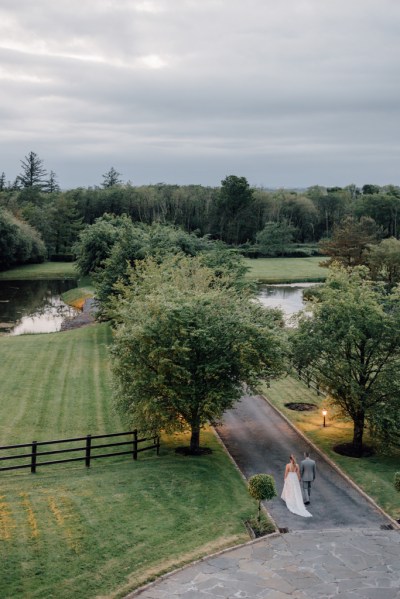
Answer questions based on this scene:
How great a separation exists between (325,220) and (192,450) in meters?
119

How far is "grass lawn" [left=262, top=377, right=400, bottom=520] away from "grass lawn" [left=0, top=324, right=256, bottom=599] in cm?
416

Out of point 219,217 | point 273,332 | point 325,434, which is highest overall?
point 219,217

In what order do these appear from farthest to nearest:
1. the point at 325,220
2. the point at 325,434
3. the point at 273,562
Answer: the point at 325,220 < the point at 325,434 < the point at 273,562

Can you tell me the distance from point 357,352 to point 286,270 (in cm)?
7431

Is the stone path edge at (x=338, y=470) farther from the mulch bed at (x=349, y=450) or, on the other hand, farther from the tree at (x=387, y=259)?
the tree at (x=387, y=259)

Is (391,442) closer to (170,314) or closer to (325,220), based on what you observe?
(170,314)

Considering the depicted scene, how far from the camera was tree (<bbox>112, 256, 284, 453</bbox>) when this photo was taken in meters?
20.9

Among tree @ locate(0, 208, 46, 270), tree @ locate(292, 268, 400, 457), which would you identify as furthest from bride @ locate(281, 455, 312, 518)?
tree @ locate(0, 208, 46, 270)

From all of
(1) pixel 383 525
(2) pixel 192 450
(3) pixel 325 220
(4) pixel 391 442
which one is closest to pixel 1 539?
(2) pixel 192 450

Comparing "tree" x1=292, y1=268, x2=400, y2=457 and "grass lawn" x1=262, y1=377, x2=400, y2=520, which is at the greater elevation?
"tree" x1=292, y1=268, x2=400, y2=457

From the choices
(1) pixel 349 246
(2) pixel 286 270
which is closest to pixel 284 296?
(1) pixel 349 246

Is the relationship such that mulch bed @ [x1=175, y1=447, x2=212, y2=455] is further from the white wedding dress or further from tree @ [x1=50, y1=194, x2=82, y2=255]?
tree @ [x1=50, y1=194, x2=82, y2=255]

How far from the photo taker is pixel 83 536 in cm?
1535

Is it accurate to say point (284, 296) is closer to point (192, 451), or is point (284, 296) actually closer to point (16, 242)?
point (16, 242)
